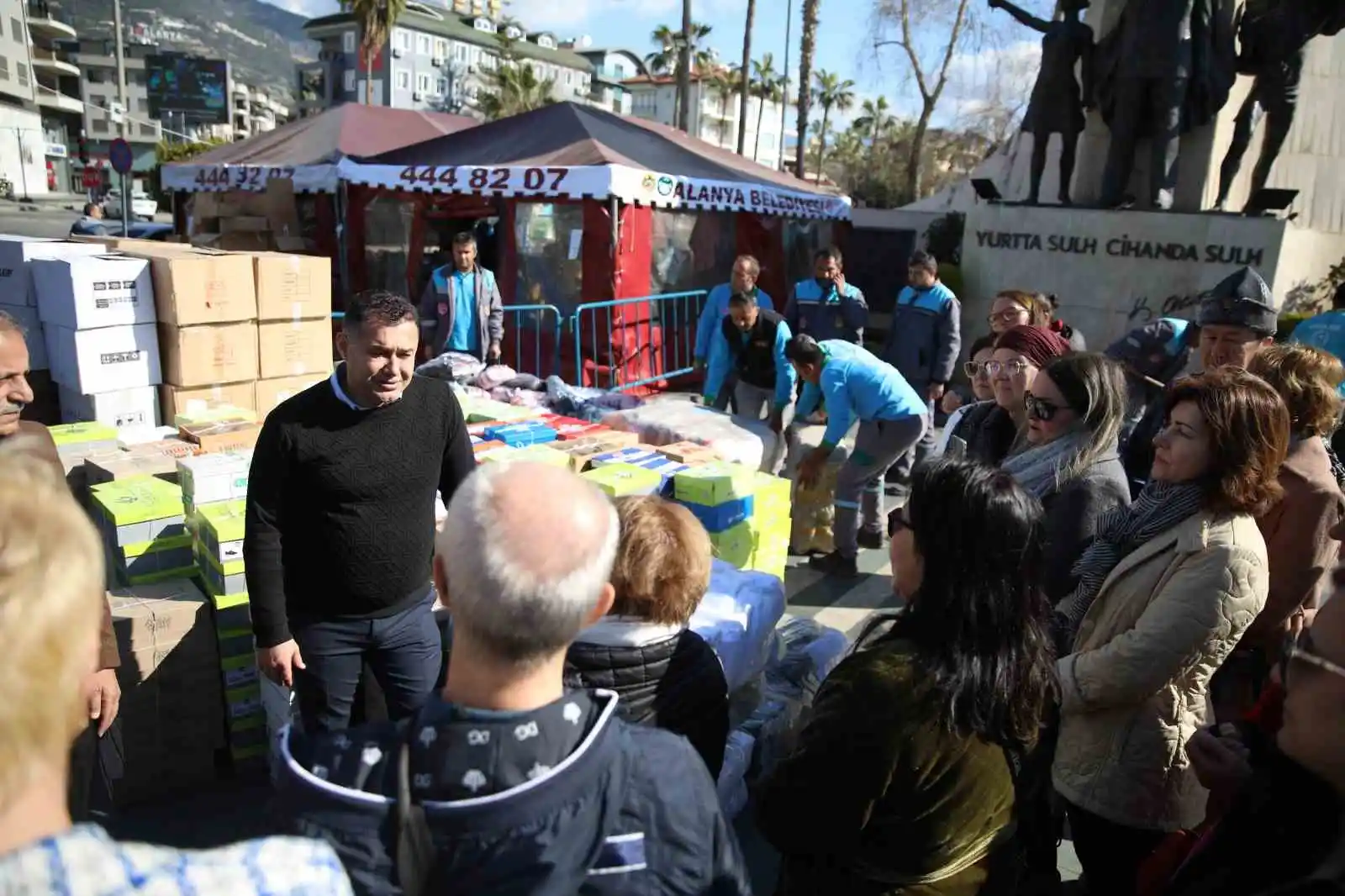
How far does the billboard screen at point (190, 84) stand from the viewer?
52.5 metres

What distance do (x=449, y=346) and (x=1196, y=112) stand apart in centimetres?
923

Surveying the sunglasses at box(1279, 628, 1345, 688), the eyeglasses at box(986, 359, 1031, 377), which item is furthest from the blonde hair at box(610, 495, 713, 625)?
the eyeglasses at box(986, 359, 1031, 377)

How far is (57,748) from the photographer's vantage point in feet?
3.06

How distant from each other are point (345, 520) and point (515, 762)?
1.67 metres

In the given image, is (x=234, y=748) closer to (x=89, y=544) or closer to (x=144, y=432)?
(x=144, y=432)

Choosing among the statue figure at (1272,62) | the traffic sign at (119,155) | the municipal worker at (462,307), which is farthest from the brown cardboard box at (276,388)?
the traffic sign at (119,155)

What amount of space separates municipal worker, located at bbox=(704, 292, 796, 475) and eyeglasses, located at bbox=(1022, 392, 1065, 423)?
2864 mm

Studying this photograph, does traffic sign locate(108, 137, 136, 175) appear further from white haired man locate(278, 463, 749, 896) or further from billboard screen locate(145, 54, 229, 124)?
billboard screen locate(145, 54, 229, 124)

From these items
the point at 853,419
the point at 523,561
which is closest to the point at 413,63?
the point at 853,419

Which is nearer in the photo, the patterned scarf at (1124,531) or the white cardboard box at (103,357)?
the patterned scarf at (1124,531)

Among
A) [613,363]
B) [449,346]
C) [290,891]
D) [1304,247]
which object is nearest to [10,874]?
[290,891]

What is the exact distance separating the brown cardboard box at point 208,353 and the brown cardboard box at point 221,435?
49 cm

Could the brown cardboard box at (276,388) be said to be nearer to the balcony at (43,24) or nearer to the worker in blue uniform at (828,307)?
the worker in blue uniform at (828,307)

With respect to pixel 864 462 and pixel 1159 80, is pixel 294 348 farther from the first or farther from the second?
pixel 1159 80
